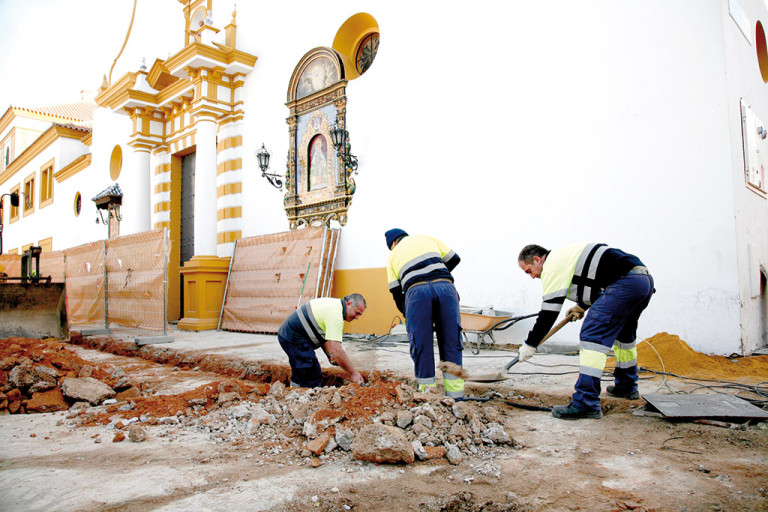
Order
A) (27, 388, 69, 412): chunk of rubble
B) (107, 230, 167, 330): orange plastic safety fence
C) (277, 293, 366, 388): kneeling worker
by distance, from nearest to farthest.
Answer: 1. (27, 388, 69, 412): chunk of rubble
2. (277, 293, 366, 388): kneeling worker
3. (107, 230, 167, 330): orange plastic safety fence

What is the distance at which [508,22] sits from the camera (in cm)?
672

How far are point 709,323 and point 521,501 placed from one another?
13.8 ft

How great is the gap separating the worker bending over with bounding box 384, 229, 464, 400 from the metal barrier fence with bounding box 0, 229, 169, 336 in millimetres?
4896

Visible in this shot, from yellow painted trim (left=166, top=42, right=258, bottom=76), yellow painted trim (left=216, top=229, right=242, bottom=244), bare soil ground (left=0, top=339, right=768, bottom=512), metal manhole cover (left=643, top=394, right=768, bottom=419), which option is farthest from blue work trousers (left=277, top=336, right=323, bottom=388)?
yellow painted trim (left=166, top=42, right=258, bottom=76)

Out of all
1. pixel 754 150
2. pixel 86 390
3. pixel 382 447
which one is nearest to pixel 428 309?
pixel 382 447

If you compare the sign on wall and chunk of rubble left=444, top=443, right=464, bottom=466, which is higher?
the sign on wall

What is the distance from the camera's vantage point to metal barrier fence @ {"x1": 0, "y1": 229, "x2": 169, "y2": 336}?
766 cm

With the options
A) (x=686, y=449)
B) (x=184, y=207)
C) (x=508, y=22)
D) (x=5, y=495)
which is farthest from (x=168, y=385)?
(x=184, y=207)

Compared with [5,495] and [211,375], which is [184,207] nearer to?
[211,375]

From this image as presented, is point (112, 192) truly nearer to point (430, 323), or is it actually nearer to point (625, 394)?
point (430, 323)

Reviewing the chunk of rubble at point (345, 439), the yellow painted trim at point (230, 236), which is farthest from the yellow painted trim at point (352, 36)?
the chunk of rubble at point (345, 439)

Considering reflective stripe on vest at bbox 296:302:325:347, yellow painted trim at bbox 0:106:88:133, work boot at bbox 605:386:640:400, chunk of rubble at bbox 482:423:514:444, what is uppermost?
yellow painted trim at bbox 0:106:88:133

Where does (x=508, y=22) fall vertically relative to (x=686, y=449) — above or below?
above

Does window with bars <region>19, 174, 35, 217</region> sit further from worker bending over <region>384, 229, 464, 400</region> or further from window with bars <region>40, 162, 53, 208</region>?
worker bending over <region>384, 229, 464, 400</region>
